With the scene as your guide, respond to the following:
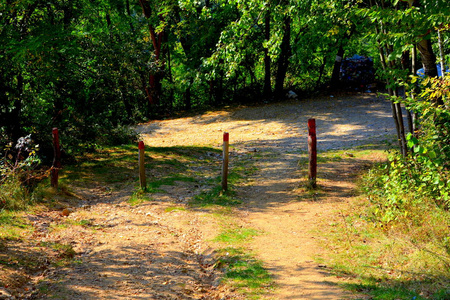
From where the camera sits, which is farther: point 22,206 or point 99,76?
point 99,76

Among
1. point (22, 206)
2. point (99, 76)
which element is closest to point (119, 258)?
point (22, 206)

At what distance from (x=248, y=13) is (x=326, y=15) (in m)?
2.05

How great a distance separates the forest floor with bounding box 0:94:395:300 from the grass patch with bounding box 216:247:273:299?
A: 0.07 meters

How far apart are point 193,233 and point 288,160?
18.1 ft

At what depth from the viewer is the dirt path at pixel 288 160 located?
219 inches

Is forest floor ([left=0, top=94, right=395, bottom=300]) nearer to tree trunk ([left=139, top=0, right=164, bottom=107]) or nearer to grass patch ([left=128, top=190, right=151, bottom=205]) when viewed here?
grass patch ([left=128, top=190, right=151, bottom=205])

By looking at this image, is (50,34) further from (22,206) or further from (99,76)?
(22,206)

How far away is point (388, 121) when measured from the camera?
54.0 ft

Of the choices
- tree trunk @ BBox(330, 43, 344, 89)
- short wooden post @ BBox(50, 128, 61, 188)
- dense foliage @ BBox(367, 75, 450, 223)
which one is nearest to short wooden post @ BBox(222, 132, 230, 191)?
dense foliage @ BBox(367, 75, 450, 223)

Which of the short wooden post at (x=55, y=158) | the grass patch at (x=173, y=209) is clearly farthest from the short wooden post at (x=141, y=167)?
the short wooden post at (x=55, y=158)

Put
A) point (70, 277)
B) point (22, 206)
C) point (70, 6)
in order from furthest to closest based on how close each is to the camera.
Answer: point (70, 6) → point (22, 206) → point (70, 277)

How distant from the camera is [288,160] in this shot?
11.9m

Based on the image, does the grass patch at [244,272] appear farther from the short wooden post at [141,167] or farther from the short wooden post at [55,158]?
the short wooden post at [55,158]

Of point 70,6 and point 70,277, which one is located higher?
point 70,6
